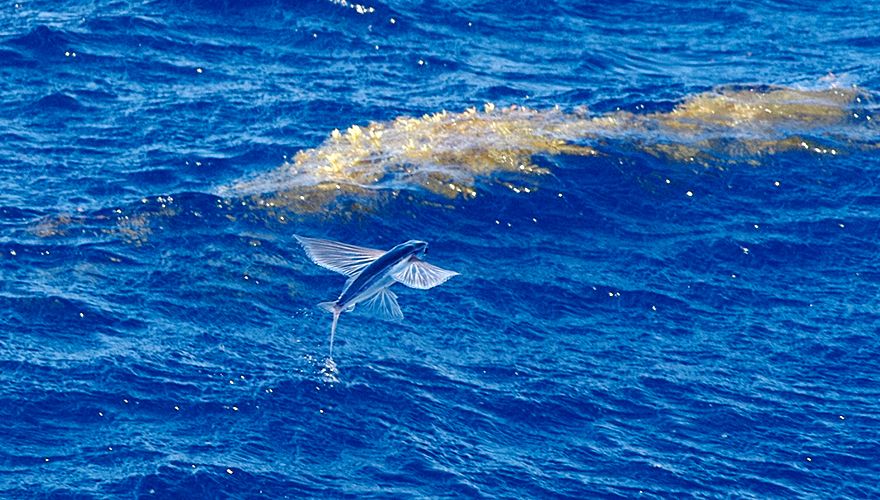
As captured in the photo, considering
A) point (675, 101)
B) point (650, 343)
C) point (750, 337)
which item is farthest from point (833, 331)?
point (675, 101)

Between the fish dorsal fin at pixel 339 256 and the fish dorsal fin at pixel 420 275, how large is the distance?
36 centimetres

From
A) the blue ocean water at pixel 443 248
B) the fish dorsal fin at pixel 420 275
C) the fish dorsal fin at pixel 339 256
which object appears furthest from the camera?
the blue ocean water at pixel 443 248

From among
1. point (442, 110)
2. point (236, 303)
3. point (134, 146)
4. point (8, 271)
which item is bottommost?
point (8, 271)

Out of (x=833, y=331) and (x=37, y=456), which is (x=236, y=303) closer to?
(x=37, y=456)

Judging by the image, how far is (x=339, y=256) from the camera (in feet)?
42.5

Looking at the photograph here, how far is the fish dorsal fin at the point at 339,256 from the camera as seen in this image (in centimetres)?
1270

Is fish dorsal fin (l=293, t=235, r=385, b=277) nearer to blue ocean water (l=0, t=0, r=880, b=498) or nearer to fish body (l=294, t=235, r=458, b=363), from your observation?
fish body (l=294, t=235, r=458, b=363)

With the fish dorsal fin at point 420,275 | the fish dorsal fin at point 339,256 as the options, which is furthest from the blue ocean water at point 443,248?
the fish dorsal fin at point 420,275

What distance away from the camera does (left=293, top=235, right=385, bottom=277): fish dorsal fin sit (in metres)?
12.7

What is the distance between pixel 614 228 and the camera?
17266 millimetres

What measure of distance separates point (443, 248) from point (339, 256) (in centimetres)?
383

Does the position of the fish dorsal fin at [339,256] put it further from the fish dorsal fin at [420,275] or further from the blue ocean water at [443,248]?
the blue ocean water at [443,248]

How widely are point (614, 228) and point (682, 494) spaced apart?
5.11m

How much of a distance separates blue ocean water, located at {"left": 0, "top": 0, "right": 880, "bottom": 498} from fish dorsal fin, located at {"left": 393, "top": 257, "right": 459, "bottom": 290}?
184 centimetres
